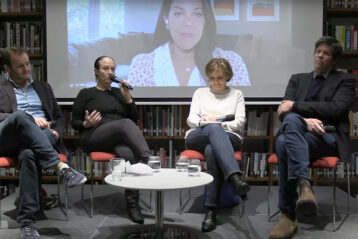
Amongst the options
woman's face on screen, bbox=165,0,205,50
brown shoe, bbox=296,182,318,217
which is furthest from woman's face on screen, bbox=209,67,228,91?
brown shoe, bbox=296,182,318,217

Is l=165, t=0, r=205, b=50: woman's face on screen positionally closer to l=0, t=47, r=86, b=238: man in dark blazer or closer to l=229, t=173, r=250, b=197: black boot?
l=0, t=47, r=86, b=238: man in dark blazer

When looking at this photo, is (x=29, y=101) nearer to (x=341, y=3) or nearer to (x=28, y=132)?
(x=28, y=132)

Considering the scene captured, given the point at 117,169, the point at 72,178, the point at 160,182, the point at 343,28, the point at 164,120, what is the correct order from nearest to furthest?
the point at 160,182 < the point at 117,169 < the point at 72,178 < the point at 343,28 < the point at 164,120

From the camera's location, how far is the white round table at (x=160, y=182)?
2.05 m

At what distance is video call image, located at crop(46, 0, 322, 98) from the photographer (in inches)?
151

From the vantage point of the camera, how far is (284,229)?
8.01 ft

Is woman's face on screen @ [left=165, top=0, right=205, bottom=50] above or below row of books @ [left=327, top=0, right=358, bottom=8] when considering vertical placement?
below

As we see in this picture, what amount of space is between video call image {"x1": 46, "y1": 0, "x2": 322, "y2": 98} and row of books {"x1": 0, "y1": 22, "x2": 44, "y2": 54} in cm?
17

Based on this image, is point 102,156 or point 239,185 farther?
point 102,156

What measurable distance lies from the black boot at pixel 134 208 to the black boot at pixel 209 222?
42cm

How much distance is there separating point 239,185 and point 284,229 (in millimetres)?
→ 375

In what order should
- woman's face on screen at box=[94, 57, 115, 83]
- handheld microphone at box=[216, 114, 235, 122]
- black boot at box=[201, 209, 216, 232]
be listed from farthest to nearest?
woman's face on screen at box=[94, 57, 115, 83] < handheld microphone at box=[216, 114, 235, 122] < black boot at box=[201, 209, 216, 232]

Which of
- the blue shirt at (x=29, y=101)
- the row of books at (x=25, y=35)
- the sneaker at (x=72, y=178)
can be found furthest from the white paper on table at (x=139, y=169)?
the row of books at (x=25, y=35)

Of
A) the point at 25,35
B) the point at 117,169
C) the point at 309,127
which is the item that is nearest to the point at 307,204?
the point at 309,127
